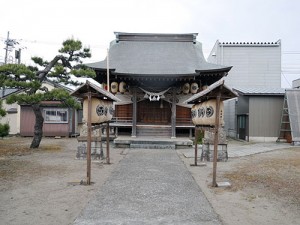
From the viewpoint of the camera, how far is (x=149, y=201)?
595 centimetres

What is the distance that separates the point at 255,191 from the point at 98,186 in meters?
3.85

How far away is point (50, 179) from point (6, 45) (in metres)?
31.9

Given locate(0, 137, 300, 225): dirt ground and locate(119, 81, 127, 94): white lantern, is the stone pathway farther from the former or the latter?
locate(119, 81, 127, 94): white lantern

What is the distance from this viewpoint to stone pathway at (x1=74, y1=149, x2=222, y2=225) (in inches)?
192

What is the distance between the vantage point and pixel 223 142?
1191 centimetres

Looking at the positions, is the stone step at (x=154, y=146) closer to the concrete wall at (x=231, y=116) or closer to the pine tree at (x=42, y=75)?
the pine tree at (x=42, y=75)

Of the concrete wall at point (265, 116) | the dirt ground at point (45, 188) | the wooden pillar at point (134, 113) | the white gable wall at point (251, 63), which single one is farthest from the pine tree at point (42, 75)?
the white gable wall at point (251, 63)

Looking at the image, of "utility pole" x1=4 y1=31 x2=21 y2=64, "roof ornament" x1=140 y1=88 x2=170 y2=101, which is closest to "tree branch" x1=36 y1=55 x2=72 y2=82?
"roof ornament" x1=140 y1=88 x2=170 y2=101

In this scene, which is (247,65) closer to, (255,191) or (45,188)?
(255,191)

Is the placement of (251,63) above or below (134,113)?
above

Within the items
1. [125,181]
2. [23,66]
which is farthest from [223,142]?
[23,66]

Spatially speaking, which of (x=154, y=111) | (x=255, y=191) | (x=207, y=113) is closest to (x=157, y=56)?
(x=154, y=111)

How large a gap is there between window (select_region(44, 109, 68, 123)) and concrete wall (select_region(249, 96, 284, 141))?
14015mm

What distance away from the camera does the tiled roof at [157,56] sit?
1920 centimetres
